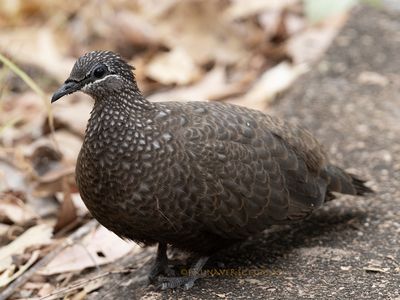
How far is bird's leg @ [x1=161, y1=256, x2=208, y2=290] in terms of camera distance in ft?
13.6

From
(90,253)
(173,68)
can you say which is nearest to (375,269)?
(90,253)

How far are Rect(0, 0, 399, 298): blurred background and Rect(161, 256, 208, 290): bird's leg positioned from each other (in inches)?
28.7

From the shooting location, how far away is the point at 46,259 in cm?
463

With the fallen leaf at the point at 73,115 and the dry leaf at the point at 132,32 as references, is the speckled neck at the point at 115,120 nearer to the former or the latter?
the fallen leaf at the point at 73,115

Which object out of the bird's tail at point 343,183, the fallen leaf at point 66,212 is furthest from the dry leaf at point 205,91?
the bird's tail at point 343,183

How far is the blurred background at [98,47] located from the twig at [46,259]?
0.05m

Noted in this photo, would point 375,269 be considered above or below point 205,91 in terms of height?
below

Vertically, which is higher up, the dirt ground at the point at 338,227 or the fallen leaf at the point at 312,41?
the fallen leaf at the point at 312,41

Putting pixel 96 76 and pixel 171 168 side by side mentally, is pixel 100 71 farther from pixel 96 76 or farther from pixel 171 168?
pixel 171 168

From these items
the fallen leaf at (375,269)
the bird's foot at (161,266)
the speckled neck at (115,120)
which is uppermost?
the speckled neck at (115,120)

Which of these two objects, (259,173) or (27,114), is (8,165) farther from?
(259,173)

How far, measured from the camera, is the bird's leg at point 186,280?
414cm

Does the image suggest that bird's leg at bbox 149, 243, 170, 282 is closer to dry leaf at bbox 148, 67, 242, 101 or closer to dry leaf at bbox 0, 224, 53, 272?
dry leaf at bbox 0, 224, 53, 272

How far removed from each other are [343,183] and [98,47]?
13.4ft
